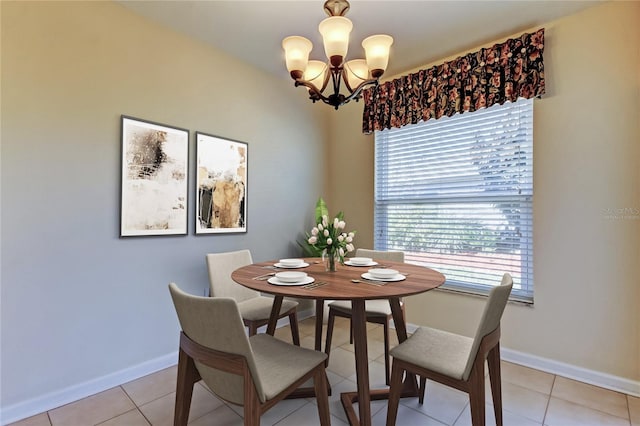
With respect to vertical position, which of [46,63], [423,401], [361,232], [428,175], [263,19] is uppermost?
[263,19]

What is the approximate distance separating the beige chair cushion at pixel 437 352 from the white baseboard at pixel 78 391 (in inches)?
73.2

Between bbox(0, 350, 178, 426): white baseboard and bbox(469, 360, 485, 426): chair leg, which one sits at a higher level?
bbox(469, 360, 485, 426): chair leg

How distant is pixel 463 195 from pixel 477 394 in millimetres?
1876

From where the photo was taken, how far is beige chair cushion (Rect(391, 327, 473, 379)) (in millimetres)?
1399

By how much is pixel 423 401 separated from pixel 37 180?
2.74 metres

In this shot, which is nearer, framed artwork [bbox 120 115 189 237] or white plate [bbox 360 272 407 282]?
white plate [bbox 360 272 407 282]

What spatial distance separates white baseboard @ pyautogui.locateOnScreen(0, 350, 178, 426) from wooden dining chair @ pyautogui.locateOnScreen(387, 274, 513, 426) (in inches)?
70.7

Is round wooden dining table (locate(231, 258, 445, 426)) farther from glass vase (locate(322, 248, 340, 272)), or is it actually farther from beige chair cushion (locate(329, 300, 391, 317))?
beige chair cushion (locate(329, 300, 391, 317))

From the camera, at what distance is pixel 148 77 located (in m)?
2.27

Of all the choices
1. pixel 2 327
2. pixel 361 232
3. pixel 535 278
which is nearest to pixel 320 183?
pixel 361 232

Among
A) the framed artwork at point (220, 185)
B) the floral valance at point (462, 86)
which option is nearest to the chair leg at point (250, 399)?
the framed artwork at point (220, 185)

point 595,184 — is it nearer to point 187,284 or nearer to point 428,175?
point 428,175

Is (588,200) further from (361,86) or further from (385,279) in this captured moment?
(361,86)

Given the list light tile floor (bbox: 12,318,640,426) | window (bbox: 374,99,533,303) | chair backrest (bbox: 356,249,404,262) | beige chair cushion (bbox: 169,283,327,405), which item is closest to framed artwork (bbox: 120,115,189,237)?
light tile floor (bbox: 12,318,640,426)
